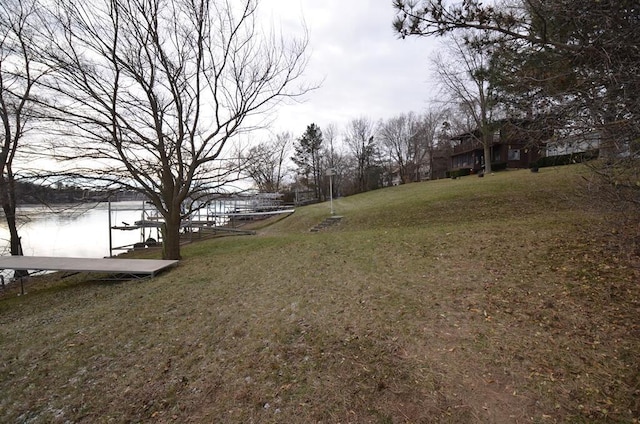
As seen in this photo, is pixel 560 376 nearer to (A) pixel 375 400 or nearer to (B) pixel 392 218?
(A) pixel 375 400

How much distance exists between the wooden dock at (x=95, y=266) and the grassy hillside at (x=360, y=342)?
1.83ft

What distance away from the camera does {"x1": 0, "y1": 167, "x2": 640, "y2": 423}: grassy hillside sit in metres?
2.32

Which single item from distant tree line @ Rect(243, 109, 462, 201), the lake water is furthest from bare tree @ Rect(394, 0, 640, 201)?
distant tree line @ Rect(243, 109, 462, 201)

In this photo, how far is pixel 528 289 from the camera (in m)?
3.94

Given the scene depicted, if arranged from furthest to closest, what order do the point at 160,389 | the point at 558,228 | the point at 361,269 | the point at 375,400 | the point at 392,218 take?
1. the point at 392,218
2. the point at 558,228
3. the point at 361,269
4. the point at 160,389
5. the point at 375,400

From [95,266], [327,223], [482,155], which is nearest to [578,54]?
[95,266]

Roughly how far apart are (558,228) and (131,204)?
20.0 metres

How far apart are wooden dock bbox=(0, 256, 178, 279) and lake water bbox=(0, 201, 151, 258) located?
129cm

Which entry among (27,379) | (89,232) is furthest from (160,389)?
(89,232)

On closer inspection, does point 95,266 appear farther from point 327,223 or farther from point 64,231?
point 64,231

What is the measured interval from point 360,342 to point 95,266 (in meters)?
7.02

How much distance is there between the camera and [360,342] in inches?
123

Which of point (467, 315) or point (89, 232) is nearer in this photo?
point (467, 315)

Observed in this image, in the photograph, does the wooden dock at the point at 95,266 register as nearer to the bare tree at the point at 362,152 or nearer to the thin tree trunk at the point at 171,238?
the thin tree trunk at the point at 171,238
